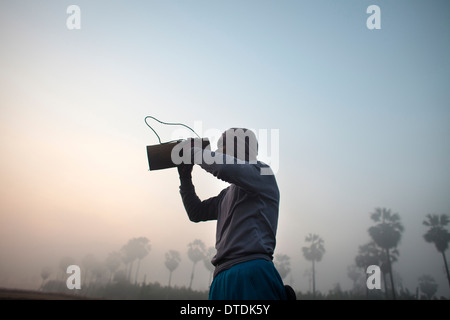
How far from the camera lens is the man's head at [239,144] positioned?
235 cm

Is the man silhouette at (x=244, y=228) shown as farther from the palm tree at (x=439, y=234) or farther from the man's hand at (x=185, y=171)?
the palm tree at (x=439, y=234)

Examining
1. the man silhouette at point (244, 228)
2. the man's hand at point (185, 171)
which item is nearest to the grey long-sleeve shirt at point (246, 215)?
the man silhouette at point (244, 228)

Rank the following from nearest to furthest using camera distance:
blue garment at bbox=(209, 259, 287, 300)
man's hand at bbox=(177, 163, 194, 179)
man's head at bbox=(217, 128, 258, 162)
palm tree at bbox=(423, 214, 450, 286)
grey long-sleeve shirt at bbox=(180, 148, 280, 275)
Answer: blue garment at bbox=(209, 259, 287, 300)
grey long-sleeve shirt at bbox=(180, 148, 280, 275)
man's head at bbox=(217, 128, 258, 162)
man's hand at bbox=(177, 163, 194, 179)
palm tree at bbox=(423, 214, 450, 286)

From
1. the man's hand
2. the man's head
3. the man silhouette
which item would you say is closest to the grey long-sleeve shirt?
the man silhouette

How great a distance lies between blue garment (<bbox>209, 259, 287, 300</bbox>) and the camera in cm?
167

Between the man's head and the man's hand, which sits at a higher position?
the man's head

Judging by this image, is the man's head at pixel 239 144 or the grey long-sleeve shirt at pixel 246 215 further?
the man's head at pixel 239 144

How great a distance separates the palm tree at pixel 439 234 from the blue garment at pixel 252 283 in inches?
1873

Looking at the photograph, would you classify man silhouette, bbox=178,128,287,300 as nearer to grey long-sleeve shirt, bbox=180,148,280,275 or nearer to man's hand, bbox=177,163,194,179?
grey long-sleeve shirt, bbox=180,148,280,275

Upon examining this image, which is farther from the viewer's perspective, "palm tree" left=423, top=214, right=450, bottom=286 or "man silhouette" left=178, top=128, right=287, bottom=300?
"palm tree" left=423, top=214, right=450, bottom=286

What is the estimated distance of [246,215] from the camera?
1997 millimetres

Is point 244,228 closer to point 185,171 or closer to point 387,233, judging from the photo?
point 185,171
